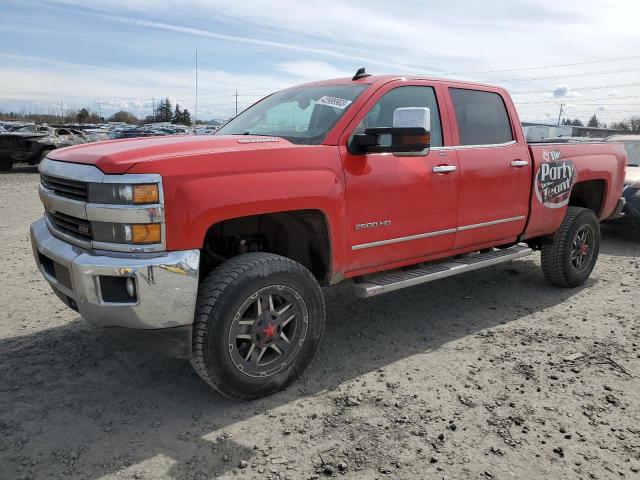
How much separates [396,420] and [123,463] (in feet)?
4.71

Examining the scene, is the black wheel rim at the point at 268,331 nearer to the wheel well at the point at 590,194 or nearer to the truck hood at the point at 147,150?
the truck hood at the point at 147,150

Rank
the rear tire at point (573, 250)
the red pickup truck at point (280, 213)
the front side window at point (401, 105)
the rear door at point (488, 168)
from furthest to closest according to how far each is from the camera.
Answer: the rear tire at point (573, 250) < the rear door at point (488, 168) < the front side window at point (401, 105) < the red pickup truck at point (280, 213)

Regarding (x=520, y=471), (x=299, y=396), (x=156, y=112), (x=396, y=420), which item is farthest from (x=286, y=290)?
(x=156, y=112)

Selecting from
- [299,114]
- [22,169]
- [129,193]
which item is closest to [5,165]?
[22,169]

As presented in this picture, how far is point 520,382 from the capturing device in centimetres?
339

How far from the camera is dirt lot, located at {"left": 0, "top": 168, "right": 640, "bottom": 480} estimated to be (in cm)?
257

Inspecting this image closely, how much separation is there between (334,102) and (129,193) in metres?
1.70

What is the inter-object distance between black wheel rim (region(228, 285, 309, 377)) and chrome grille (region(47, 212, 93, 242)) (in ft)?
3.04

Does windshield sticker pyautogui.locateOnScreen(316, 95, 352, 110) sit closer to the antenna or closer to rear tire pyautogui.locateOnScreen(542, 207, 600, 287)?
the antenna

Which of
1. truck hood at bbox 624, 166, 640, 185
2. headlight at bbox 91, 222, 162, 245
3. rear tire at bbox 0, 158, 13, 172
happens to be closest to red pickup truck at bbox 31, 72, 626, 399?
headlight at bbox 91, 222, 162, 245

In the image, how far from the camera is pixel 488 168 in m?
4.28

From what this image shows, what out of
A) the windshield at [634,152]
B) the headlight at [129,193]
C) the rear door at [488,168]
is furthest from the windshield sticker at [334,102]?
the windshield at [634,152]

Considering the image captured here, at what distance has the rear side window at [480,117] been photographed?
14.0 feet

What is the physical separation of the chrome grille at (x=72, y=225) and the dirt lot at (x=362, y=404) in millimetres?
983
